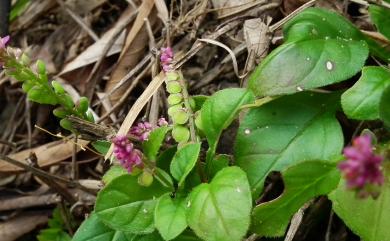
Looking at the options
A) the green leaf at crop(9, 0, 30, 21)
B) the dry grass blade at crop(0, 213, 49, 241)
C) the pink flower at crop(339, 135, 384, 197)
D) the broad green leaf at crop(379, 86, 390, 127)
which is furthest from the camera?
the green leaf at crop(9, 0, 30, 21)

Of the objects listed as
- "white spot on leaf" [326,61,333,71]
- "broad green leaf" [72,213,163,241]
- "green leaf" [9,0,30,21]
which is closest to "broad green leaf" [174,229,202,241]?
"broad green leaf" [72,213,163,241]

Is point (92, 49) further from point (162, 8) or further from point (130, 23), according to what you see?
point (162, 8)

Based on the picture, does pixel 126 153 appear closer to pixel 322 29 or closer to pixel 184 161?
pixel 184 161

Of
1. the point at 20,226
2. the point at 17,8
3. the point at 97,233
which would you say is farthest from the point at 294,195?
the point at 17,8

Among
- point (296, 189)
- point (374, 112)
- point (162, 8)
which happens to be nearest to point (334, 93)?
point (374, 112)

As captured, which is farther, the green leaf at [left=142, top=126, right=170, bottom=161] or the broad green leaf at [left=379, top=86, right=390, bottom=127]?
the green leaf at [left=142, top=126, right=170, bottom=161]

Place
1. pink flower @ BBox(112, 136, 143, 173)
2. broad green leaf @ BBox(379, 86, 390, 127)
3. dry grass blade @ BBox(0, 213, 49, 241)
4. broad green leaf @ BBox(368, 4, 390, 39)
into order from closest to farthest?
1. pink flower @ BBox(112, 136, 143, 173)
2. broad green leaf @ BBox(379, 86, 390, 127)
3. broad green leaf @ BBox(368, 4, 390, 39)
4. dry grass blade @ BBox(0, 213, 49, 241)

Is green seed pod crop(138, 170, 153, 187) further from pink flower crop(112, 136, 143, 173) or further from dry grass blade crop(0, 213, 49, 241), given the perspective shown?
dry grass blade crop(0, 213, 49, 241)
